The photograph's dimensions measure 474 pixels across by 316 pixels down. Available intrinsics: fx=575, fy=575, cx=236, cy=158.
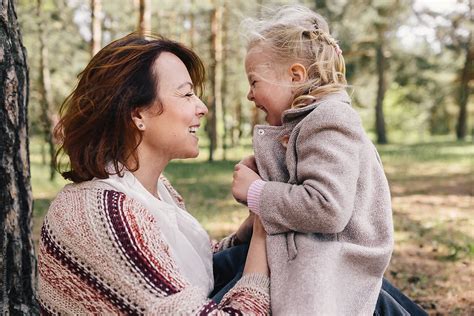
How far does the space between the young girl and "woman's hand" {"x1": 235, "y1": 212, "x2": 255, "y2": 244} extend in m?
0.28

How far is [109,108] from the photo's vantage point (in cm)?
204

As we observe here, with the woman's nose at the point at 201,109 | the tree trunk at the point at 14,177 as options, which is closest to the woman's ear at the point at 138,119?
the woman's nose at the point at 201,109

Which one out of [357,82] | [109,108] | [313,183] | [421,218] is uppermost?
[109,108]

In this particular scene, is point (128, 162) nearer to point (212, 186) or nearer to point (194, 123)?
point (194, 123)

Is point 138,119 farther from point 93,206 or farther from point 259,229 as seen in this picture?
point 259,229

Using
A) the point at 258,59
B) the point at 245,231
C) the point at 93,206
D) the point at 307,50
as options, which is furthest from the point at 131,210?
the point at 307,50

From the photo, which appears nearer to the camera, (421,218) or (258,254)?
(258,254)

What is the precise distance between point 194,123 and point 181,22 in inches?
982

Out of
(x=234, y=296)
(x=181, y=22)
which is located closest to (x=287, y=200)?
(x=234, y=296)

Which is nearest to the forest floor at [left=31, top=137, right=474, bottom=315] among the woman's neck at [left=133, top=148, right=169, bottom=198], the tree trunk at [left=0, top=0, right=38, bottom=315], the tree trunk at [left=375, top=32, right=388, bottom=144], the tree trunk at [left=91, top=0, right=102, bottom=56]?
the tree trunk at [left=91, top=0, right=102, bottom=56]

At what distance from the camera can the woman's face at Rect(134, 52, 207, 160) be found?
213 cm

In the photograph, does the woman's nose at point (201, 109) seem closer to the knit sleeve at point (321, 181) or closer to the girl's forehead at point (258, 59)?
the girl's forehead at point (258, 59)

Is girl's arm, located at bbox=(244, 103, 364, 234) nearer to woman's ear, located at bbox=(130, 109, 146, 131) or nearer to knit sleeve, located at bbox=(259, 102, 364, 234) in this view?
knit sleeve, located at bbox=(259, 102, 364, 234)

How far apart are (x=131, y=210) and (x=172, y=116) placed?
1.45ft
